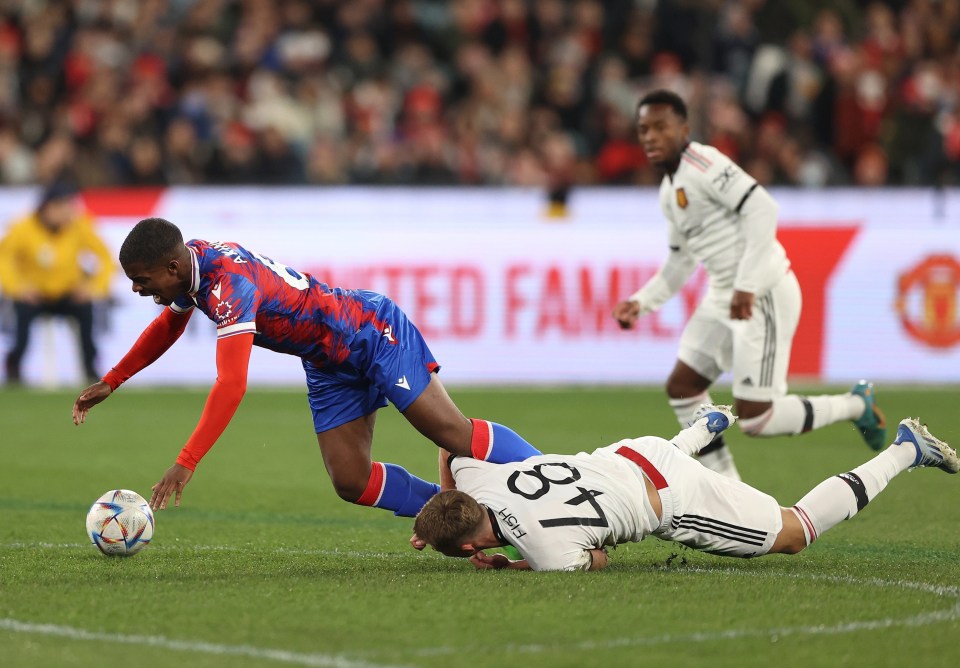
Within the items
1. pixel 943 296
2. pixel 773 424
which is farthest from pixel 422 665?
pixel 943 296

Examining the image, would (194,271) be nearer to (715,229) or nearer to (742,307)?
(742,307)

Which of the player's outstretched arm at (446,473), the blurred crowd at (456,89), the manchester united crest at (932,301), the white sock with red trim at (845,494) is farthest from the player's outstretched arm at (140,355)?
the manchester united crest at (932,301)

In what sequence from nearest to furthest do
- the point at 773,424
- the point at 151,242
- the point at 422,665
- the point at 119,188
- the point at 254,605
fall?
the point at 422,665 → the point at 254,605 → the point at 151,242 → the point at 773,424 → the point at 119,188

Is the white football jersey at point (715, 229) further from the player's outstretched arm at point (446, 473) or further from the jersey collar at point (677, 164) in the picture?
the player's outstretched arm at point (446, 473)

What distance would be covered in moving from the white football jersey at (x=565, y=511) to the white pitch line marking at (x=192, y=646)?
1441mm

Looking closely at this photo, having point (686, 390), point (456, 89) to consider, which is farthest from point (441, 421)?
point (456, 89)

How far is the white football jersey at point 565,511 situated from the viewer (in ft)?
19.4

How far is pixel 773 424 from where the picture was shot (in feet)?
28.2

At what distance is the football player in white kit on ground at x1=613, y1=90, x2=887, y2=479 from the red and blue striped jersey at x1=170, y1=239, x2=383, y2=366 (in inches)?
99.9

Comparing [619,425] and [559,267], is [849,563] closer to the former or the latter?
[619,425]

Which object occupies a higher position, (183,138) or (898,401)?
(183,138)

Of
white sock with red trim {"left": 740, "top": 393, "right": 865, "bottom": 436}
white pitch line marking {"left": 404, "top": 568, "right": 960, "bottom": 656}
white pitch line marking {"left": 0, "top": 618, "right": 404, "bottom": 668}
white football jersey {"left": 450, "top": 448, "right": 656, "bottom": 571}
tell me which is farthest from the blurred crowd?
white pitch line marking {"left": 404, "top": 568, "right": 960, "bottom": 656}

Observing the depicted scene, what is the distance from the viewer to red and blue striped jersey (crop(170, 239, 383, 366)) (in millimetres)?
6023

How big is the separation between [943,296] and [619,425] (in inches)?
177
